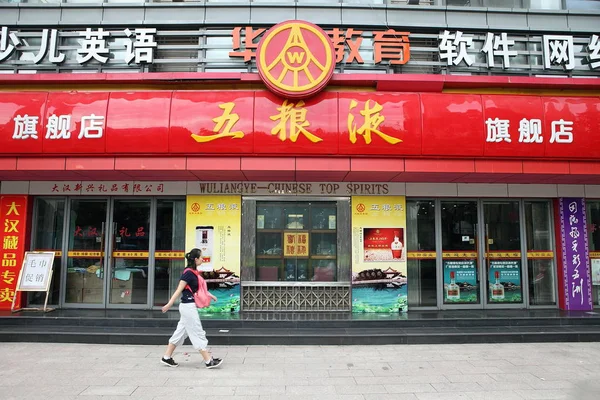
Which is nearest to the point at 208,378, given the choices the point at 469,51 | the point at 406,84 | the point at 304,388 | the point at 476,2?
the point at 304,388

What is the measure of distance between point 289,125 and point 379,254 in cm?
362

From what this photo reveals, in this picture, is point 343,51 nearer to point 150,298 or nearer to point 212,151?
point 212,151

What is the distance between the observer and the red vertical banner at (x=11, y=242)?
8.80 m

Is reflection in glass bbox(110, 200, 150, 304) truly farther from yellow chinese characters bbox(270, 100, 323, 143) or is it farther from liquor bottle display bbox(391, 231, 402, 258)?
liquor bottle display bbox(391, 231, 402, 258)

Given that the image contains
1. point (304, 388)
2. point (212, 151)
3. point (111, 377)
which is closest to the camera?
point (304, 388)

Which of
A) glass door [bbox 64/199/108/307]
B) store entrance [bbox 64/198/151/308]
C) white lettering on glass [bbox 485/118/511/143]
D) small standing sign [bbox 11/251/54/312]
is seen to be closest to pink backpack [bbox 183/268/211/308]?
store entrance [bbox 64/198/151/308]

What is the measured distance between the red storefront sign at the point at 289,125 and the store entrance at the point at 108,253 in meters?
1.95

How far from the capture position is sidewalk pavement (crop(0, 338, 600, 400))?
5.04 m

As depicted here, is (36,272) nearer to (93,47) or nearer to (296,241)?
(93,47)

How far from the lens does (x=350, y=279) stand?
8844 millimetres

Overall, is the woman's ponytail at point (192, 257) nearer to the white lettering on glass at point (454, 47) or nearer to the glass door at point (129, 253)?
the glass door at point (129, 253)

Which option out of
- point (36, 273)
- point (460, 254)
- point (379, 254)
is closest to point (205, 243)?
point (36, 273)

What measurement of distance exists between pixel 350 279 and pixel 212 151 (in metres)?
4.17

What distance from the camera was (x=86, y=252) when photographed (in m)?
9.18
